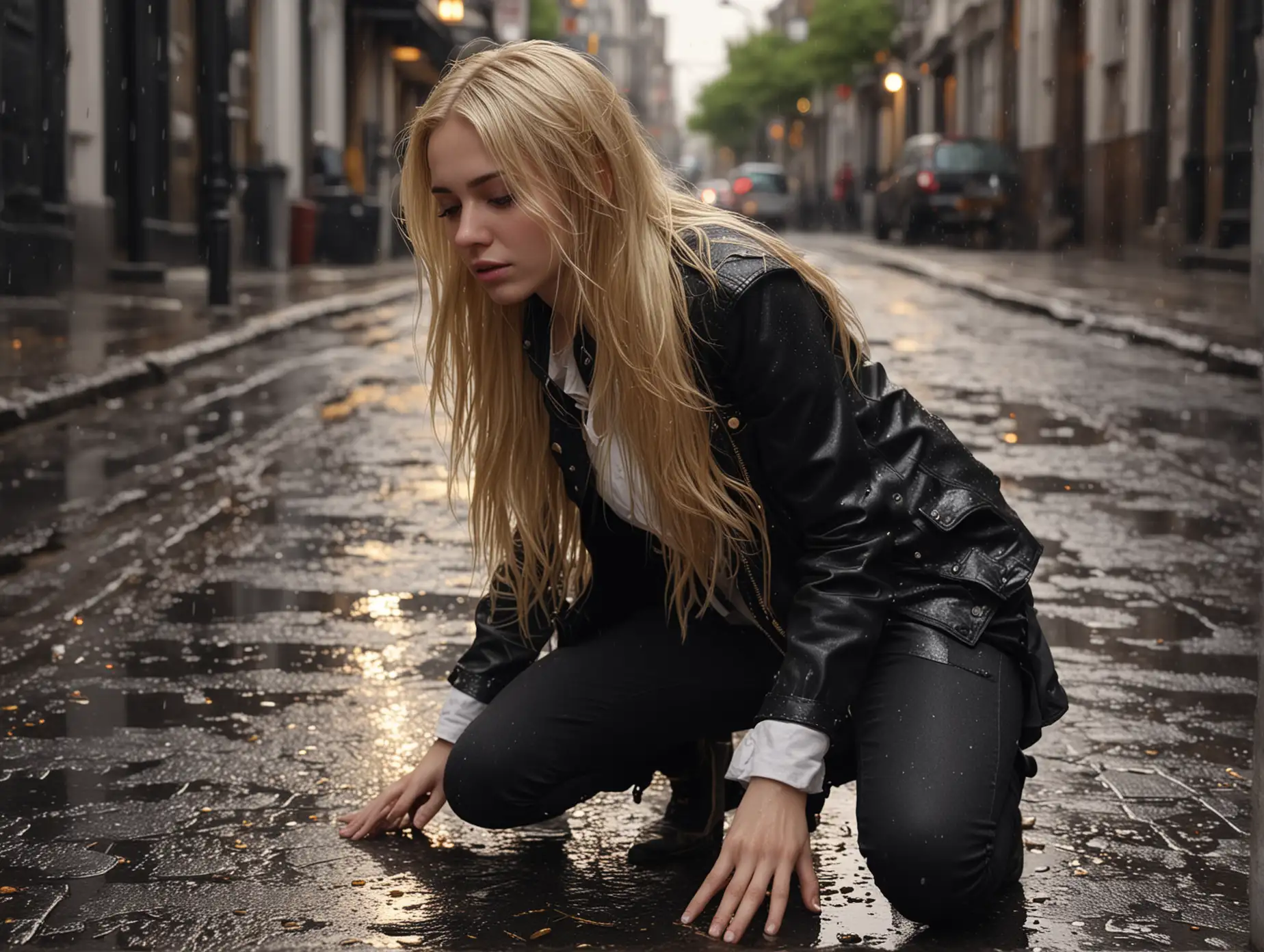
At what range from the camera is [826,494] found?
101 inches

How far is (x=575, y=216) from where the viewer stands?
8.51 feet

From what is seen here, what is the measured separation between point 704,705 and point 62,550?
10.7ft

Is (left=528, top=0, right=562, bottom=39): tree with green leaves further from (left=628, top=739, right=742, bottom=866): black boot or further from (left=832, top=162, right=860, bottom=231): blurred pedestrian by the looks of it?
(left=628, top=739, right=742, bottom=866): black boot

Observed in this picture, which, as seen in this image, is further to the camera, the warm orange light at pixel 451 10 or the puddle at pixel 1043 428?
the warm orange light at pixel 451 10

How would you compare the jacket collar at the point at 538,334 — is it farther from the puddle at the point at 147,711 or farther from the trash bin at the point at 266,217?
the trash bin at the point at 266,217

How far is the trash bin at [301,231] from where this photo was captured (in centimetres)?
2373

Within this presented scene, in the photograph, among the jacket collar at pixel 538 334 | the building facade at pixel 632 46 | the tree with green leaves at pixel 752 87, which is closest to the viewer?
the jacket collar at pixel 538 334

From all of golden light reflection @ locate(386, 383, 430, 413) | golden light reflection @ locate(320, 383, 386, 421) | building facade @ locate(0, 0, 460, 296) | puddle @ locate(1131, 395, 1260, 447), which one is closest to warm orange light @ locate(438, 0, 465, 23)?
building facade @ locate(0, 0, 460, 296)

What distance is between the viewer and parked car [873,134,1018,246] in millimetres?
29203

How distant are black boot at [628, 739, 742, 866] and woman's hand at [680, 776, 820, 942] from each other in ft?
1.48

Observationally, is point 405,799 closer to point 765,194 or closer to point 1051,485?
point 1051,485

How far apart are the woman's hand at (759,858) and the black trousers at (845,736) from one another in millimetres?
135

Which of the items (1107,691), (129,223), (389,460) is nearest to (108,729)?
(1107,691)

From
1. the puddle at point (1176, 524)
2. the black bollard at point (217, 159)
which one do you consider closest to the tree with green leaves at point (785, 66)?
the black bollard at point (217, 159)
